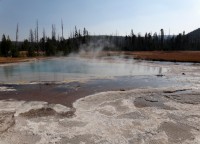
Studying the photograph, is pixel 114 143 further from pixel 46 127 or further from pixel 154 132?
pixel 46 127

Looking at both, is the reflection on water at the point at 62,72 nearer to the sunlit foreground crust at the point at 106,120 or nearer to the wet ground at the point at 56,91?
the wet ground at the point at 56,91

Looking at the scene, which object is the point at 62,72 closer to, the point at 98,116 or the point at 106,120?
the point at 98,116

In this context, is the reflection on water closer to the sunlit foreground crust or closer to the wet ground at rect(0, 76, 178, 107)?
the wet ground at rect(0, 76, 178, 107)

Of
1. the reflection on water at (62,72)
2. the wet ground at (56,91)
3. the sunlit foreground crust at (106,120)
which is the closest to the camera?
the sunlit foreground crust at (106,120)

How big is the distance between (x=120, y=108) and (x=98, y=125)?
8.02 feet

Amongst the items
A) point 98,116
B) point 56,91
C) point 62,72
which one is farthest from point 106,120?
point 62,72

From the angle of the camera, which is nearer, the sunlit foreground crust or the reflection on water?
the sunlit foreground crust

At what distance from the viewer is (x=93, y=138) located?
24.1 ft

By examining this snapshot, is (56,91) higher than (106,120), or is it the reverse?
(56,91)

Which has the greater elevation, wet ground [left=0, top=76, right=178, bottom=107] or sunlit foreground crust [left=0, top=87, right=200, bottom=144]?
wet ground [left=0, top=76, right=178, bottom=107]

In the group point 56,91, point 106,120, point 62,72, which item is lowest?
point 106,120

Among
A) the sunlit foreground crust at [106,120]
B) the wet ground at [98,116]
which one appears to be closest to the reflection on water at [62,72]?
the wet ground at [98,116]

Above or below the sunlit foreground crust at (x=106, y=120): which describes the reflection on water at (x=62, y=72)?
above

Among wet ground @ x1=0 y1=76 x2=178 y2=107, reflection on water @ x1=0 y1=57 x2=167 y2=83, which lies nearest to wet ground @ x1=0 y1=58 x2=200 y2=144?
wet ground @ x1=0 y1=76 x2=178 y2=107
